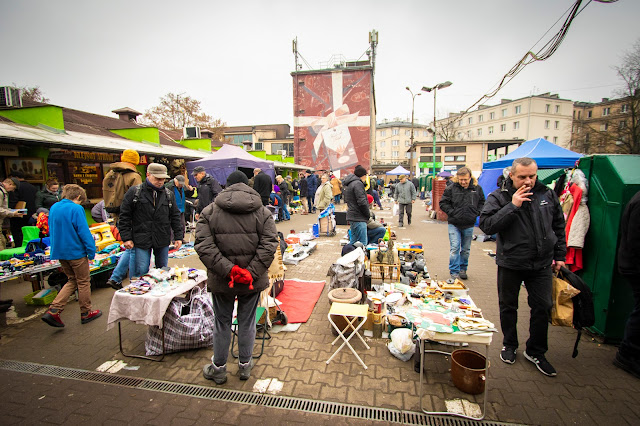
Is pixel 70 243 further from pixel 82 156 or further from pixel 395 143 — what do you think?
pixel 395 143

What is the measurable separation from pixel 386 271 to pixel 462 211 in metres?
2.08

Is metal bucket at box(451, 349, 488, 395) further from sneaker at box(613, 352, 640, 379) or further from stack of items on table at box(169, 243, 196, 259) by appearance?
stack of items on table at box(169, 243, 196, 259)

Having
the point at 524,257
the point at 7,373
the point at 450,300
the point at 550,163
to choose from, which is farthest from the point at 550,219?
the point at 550,163

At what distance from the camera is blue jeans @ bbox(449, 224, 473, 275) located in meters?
5.54

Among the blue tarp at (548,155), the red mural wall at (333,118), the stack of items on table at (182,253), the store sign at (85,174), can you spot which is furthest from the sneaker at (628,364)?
the red mural wall at (333,118)

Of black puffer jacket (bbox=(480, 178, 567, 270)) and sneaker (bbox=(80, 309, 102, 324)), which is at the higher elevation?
black puffer jacket (bbox=(480, 178, 567, 270))

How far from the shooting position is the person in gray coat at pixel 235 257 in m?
2.62

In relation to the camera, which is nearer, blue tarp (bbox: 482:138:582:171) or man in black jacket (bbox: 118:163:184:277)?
man in black jacket (bbox: 118:163:184:277)

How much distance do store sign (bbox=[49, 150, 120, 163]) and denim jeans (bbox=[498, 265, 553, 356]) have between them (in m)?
11.6

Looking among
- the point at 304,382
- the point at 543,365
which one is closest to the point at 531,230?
the point at 543,365

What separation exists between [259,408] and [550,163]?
31.7 ft

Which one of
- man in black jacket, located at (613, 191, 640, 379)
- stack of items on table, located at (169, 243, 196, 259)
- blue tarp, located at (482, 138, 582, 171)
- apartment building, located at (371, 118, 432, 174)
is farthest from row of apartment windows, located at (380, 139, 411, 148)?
man in black jacket, located at (613, 191, 640, 379)

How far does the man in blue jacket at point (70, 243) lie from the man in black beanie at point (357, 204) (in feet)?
13.8

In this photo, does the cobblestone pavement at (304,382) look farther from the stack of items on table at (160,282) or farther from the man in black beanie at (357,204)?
the man in black beanie at (357,204)
